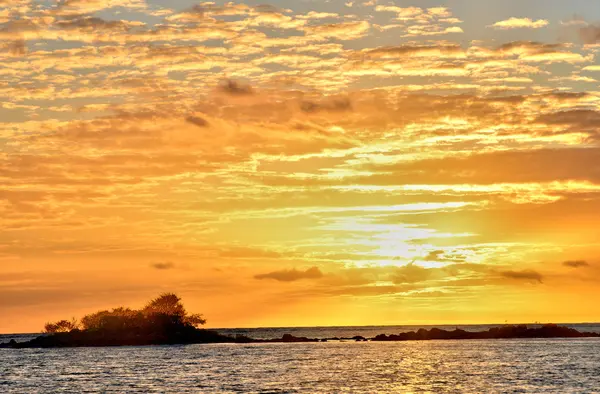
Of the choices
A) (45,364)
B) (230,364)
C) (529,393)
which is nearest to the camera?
(529,393)

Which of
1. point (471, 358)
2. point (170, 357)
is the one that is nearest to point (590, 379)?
point (471, 358)

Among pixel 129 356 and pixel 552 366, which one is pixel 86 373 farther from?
pixel 552 366

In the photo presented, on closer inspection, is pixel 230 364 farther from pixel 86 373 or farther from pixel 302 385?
pixel 302 385

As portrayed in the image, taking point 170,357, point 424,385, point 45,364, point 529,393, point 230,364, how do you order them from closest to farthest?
point 529,393 → point 424,385 → point 230,364 → point 45,364 → point 170,357

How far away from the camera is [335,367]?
13150cm

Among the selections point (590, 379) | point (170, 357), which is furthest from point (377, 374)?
point (170, 357)

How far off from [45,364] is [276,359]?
40175 millimetres

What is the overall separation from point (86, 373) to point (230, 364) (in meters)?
25.0

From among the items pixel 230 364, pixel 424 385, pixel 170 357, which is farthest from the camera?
pixel 170 357

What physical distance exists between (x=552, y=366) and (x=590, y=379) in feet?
76.7

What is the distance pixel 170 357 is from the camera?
155875 mm

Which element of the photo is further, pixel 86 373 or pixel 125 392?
pixel 86 373

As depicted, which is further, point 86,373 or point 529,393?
point 86,373

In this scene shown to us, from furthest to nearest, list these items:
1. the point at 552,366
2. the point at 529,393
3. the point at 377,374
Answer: the point at 552,366, the point at 377,374, the point at 529,393
